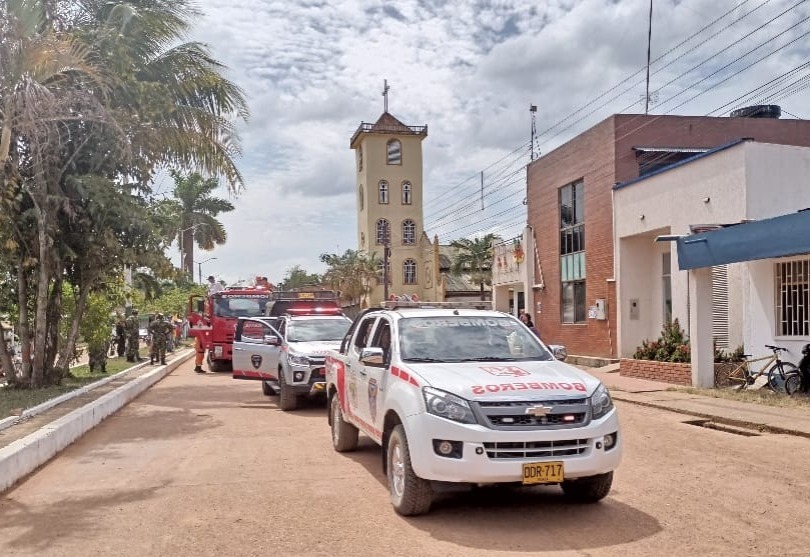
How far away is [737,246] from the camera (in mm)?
15180

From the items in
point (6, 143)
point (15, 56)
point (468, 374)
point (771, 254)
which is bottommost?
point (468, 374)

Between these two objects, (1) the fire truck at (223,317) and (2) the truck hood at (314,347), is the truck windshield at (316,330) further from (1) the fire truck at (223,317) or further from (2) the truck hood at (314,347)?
(1) the fire truck at (223,317)

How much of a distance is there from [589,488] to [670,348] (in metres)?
13.0

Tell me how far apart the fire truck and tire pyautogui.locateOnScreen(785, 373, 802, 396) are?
14035 millimetres

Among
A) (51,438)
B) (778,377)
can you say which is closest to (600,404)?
(51,438)

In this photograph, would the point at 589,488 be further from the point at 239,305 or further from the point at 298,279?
the point at 298,279

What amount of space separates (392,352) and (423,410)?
52.1 inches

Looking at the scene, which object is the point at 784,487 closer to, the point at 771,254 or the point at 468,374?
the point at 468,374

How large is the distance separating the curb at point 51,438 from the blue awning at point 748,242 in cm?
1171

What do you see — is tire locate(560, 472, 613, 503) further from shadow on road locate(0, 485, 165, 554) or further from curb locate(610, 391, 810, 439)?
curb locate(610, 391, 810, 439)

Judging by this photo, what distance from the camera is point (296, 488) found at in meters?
7.73

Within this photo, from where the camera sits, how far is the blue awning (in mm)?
13773

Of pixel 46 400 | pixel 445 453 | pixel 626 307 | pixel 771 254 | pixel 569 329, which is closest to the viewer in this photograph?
pixel 445 453

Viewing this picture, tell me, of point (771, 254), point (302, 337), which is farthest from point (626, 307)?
point (302, 337)
